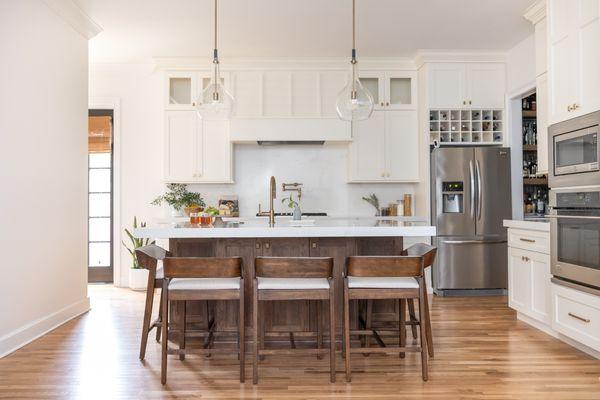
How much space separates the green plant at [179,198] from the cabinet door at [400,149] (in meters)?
2.38

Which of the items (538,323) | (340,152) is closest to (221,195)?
(340,152)

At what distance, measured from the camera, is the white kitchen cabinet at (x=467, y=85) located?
5.63 metres

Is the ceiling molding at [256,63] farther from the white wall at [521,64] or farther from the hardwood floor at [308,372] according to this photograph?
the hardwood floor at [308,372]

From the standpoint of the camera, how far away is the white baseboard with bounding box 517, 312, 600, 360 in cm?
325

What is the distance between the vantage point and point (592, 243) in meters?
3.09

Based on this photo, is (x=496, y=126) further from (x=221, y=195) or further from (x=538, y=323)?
(x=221, y=195)

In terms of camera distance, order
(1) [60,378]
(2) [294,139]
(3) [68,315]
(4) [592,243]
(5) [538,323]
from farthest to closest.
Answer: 1. (2) [294,139]
2. (3) [68,315]
3. (5) [538,323]
4. (4) [592,243]
5. (1) [60,378]

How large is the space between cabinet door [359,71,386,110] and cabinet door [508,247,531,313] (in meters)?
2.44

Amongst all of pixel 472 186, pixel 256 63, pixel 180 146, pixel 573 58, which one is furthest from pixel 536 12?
pixel 180 146

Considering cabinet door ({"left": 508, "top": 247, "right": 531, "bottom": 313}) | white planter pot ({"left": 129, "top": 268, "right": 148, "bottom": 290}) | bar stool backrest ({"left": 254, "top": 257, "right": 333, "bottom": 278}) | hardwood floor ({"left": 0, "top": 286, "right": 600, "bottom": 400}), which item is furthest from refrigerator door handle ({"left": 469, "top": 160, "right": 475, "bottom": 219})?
white planter pot ({"left": 129, "top": 268, "right": 148, "bottom": 290})

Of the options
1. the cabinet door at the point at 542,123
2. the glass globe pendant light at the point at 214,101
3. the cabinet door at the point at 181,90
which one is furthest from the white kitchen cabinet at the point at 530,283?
the cabinet door at the point at 181,90

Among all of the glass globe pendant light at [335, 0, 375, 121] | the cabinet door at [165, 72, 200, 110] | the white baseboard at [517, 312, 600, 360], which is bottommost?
the white baseboard at [517, 312, 600, 360]

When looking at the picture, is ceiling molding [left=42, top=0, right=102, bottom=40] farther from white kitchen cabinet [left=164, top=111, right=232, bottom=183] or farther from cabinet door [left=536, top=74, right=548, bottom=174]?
cabinet door [left=536, top=74, right=548, bottom=174]

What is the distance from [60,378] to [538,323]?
357 centimetres
